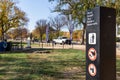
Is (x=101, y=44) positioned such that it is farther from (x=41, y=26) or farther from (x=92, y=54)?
(x=41, y=26)

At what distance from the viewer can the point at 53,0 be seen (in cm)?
2575

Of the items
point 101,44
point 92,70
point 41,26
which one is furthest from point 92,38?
point 41,26

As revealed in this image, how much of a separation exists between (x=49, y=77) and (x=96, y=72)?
4994 mm

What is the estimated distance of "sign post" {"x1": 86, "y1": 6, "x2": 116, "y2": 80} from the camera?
5367 millimetres

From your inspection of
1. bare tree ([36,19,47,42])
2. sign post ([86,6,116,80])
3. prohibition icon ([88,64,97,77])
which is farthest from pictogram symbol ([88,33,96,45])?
bare tree ([36,19,47,42])

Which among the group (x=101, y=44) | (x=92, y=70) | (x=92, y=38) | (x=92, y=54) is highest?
(x=92, y=38)

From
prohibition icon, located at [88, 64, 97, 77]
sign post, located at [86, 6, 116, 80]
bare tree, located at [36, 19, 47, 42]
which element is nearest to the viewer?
sign post, located at [86, 6, 116, 80]

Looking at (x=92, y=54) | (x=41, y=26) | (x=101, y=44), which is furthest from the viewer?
(x=41, y=26)

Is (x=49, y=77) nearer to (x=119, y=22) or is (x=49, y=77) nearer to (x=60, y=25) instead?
(x=119, y=22)

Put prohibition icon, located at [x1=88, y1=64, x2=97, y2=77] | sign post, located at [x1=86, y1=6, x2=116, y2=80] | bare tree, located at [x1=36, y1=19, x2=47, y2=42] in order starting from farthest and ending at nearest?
bare tree, located at [x1=36, y1=19, x2=47, y2=42] < prohibition icon, located at [x1=88, y1=64, x2=97, y2=77] < sign post, located at [x1=86, y1=6, x2=116, y2=80]

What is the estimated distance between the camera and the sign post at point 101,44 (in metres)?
5.37

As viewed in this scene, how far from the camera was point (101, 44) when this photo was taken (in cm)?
536

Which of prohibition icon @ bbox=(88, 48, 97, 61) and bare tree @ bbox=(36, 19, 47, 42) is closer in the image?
prohibition icon @ bbox=(88, 48, 97, 61)

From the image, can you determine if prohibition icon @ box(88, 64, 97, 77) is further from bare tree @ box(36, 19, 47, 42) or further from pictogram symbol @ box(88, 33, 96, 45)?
bare tree @ box(36, 19, 47, 42)
